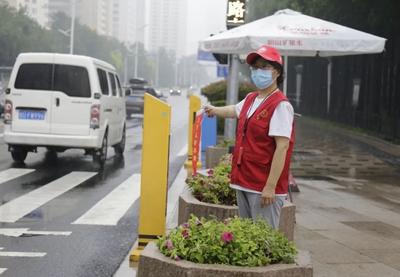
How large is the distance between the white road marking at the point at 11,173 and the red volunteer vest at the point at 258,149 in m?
7.05

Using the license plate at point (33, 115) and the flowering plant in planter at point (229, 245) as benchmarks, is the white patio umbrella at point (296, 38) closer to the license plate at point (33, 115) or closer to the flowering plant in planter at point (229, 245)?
the license plate at point (33, 115)

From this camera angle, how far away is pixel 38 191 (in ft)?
31.7

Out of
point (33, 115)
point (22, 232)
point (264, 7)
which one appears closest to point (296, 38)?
point (22, 232)

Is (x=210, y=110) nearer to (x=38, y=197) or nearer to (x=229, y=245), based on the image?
(x=229, y=245)

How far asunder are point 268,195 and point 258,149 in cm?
31

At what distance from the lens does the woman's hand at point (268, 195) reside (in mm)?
4184

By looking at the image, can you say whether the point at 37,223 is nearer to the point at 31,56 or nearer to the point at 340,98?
the point at 31,56

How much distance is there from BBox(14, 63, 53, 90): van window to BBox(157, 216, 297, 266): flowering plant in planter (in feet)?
Answer: 28.4

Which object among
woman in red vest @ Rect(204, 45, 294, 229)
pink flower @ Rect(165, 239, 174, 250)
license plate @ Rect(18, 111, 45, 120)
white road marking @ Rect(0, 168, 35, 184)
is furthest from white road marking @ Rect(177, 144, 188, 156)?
pink flower @ Rect(165, 239, 174, 250)

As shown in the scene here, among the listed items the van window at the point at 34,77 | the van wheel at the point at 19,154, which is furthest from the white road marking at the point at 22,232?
the van wheel at the point at 19,154

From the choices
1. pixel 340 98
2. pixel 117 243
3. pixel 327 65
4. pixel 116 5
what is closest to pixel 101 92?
pixel 117 243

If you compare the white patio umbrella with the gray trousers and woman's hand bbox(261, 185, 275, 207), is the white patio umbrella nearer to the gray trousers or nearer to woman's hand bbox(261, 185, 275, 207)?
the gray trousers

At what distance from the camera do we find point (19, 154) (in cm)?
1286

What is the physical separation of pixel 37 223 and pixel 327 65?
2745 centimetres
